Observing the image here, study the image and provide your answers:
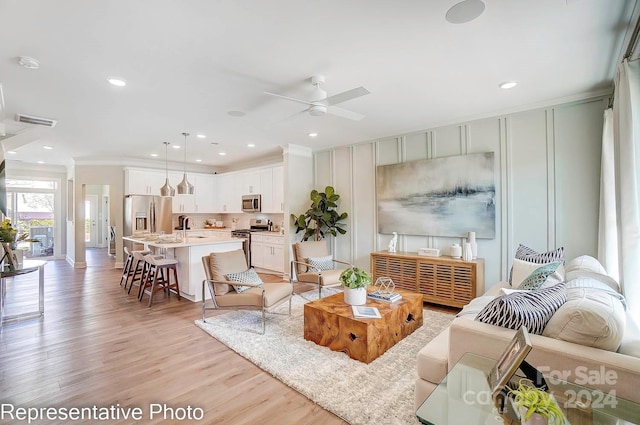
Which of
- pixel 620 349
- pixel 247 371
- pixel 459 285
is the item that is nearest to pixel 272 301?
pixel 247 371

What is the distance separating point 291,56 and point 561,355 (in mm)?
2725

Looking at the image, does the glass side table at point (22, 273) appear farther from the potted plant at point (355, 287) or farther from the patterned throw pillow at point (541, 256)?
the patterned throw pillow at point (541, 256)

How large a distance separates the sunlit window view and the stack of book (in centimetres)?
942

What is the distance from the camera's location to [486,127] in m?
4.17

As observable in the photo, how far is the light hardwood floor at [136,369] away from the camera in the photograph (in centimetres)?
213

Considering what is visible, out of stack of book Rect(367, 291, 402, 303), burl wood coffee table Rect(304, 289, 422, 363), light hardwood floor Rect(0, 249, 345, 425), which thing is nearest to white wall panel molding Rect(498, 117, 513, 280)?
burl wood coffee table Rect(304, 289, 422, 363)

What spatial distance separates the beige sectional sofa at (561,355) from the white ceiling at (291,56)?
198 centimetres

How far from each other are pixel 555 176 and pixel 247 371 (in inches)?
162

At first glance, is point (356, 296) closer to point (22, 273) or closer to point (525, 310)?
point (525, 310)

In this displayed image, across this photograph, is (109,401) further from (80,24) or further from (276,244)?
(276,244)

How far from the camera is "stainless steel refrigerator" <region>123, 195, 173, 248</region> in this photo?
285 inches

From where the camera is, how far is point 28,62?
2.59 metres

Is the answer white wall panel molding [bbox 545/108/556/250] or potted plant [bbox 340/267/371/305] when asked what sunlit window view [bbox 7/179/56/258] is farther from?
white wall panel molding [bbox 545/108/556/250]

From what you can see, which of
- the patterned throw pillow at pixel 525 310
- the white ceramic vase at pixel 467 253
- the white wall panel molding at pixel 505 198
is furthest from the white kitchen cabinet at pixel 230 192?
the patterned throw pillow at pixel 525 310
